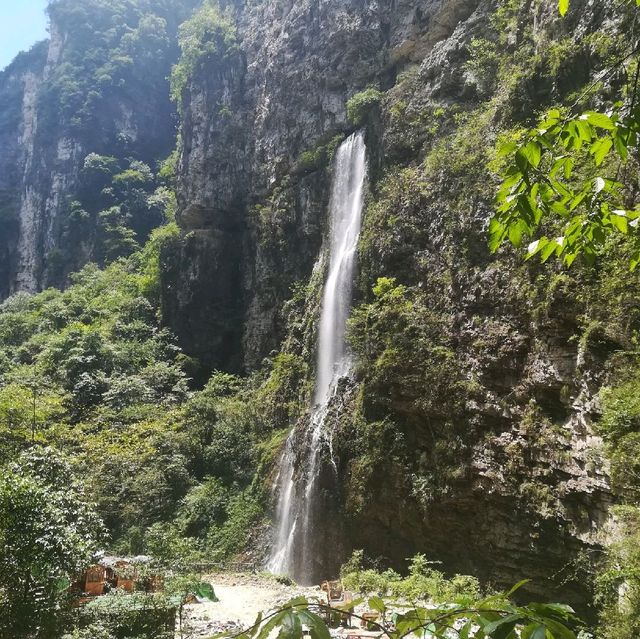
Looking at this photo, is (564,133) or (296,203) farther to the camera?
(296,203)

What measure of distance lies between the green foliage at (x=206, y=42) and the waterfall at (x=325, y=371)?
44.6 feet

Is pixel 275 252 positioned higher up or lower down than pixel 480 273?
higher up

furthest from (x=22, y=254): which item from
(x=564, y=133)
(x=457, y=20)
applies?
(x=564, y=133)

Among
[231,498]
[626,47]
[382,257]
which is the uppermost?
[626,47]

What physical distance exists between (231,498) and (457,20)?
1627cm

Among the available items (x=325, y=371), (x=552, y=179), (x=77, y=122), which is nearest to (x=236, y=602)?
(x=325, y=371)

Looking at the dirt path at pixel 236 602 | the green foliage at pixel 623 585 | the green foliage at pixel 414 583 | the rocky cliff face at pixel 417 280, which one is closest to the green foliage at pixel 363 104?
the rocky cliff face at pixel 417 280

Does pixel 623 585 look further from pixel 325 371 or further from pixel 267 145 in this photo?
pixel 267 145

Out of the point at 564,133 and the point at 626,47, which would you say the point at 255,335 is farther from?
the point at 564,133

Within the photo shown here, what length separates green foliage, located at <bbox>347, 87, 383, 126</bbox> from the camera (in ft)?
56.9

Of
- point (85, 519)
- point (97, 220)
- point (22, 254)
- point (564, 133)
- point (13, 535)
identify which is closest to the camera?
point (564, 133)

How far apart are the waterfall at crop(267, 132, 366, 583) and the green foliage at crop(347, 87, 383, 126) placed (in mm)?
591

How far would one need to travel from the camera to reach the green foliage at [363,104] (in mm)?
17328

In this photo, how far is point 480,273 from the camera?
10.3m
